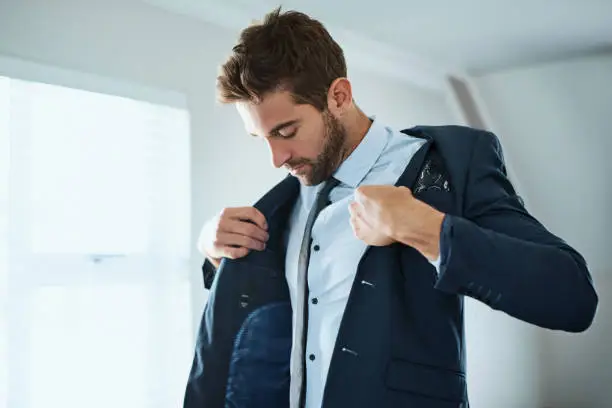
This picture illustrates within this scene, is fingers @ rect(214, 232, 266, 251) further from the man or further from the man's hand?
the man's hand

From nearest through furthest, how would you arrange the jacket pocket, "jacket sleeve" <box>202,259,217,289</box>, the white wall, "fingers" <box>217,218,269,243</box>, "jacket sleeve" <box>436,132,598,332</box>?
"jacket sleeve" <box>436,132,598,332</box>, the jacket pocket, "fingers" <box>217,218,269,243</box>, "jacket sleeve" <box>202,259,217,289</box>, the white wall

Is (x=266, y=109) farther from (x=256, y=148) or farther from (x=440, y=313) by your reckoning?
(x=256, y=148)

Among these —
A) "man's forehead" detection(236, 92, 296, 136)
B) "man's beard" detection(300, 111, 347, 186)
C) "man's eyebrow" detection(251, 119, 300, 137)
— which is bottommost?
"man's beard" detection(300, 111, 347, 186)

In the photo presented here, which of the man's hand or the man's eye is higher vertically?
the man's eye

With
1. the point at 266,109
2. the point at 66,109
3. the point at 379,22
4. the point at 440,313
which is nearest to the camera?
the point at 440,313

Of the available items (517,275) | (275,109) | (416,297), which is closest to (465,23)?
(275,109)

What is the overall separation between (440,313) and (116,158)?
1.32 meters

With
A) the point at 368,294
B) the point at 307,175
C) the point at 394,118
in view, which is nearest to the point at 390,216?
the point at 368,294

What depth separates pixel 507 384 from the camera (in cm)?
388

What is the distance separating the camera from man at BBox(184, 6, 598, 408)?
1001mm

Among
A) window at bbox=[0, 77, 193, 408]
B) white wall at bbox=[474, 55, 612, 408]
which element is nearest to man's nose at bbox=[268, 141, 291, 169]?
window at bbox=[0, 77, 193, 408]

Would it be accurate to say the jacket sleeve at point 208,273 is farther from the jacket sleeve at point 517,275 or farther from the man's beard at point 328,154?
the jacket sleeve at point 517,275

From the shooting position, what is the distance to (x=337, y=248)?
1304 mm

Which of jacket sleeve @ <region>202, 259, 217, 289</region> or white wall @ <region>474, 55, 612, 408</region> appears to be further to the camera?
white wall @ <region>474, 55, 612, 408</region>
